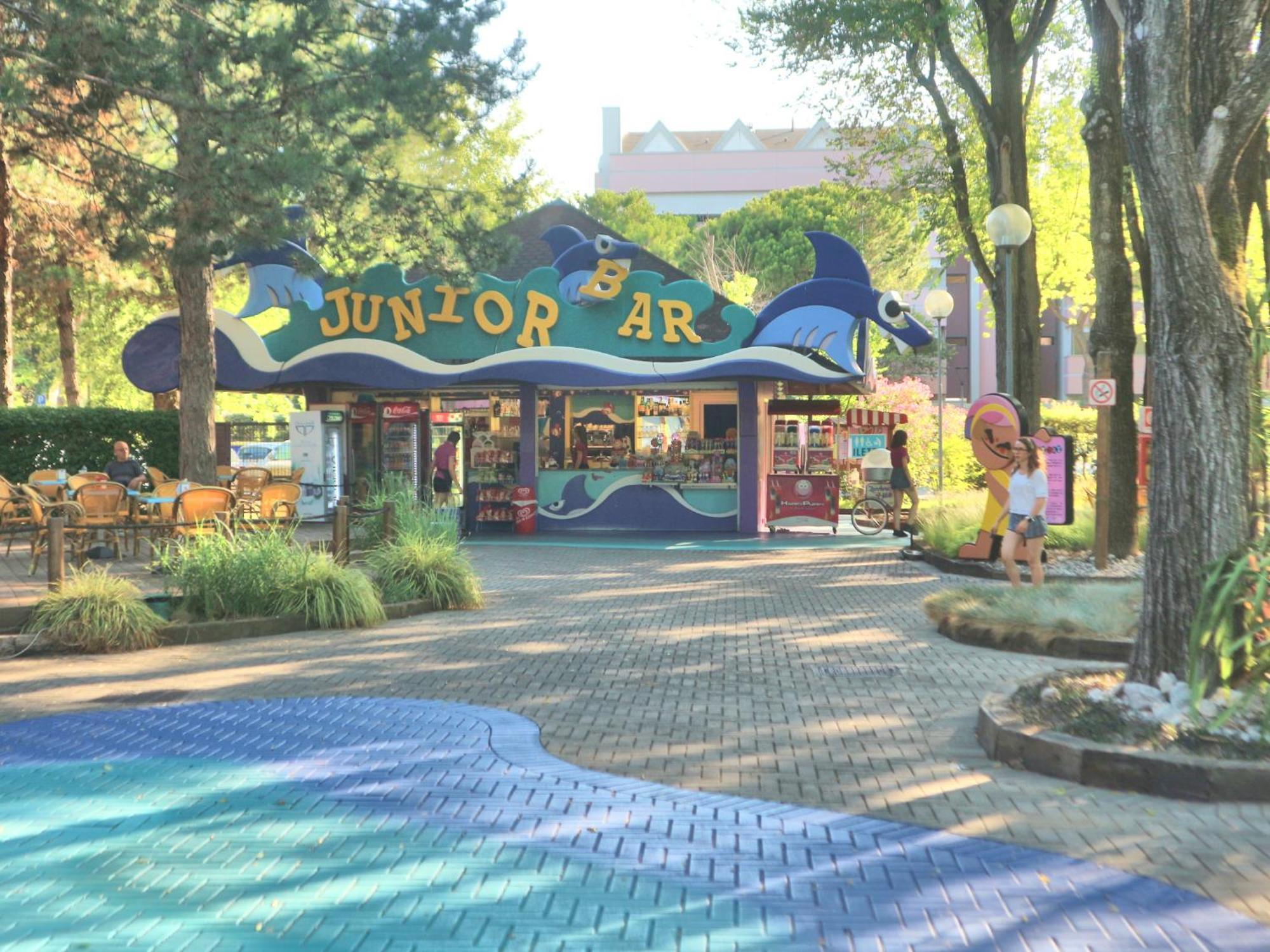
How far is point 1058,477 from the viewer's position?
17.1 meters

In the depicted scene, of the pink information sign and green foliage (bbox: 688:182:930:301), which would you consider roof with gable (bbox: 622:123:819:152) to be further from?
the pink information sign

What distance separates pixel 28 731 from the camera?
769 cm

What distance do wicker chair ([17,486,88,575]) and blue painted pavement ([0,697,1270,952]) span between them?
8468mm

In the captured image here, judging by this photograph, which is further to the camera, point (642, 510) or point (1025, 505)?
point (642, 510)

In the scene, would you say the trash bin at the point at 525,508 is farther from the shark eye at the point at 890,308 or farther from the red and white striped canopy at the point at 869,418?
the shark eye at the point at 890,308

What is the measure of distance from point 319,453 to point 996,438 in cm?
1373

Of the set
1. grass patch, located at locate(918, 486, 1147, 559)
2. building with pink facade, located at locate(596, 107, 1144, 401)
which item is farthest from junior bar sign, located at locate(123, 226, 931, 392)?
building with pink facade, located at locate(596, 107, 1144, 401)

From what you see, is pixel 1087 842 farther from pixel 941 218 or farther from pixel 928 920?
pixel 941 218

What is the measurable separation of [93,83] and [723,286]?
3869cm

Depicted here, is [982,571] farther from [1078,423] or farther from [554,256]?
[1078,423]

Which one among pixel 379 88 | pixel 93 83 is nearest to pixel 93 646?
pixel 93 83

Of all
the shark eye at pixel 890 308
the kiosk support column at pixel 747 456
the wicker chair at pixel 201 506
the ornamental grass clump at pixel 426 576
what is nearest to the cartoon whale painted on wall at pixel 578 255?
the kiosk support column at pixel 747 456

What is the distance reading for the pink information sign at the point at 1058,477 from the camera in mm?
17016

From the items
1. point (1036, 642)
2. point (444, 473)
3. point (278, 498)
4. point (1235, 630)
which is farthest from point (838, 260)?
point (1235, 630)
